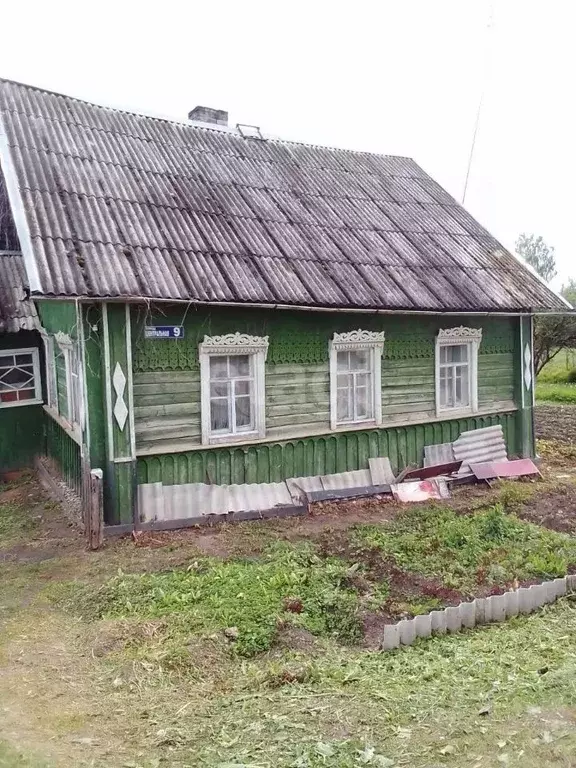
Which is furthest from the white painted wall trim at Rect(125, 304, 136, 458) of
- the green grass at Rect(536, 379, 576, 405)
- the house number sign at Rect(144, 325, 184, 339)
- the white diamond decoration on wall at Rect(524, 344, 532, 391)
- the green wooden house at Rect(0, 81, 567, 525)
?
the green grass at Rect(536, 379, 576, 405)

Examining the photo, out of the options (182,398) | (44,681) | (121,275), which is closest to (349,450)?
(182,398)

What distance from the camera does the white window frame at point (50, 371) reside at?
9.59 meters

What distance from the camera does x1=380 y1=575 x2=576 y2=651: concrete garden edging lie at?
194 inches

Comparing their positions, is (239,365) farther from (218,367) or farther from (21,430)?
(21,430)

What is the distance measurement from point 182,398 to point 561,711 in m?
5.40

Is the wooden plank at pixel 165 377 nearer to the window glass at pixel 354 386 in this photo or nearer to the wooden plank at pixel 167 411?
the wooden plank at pixel 167 411

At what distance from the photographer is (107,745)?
3.65 meters

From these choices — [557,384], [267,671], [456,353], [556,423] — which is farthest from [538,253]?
[267,671]

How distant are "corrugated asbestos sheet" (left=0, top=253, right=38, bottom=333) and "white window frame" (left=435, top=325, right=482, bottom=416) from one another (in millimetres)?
6331

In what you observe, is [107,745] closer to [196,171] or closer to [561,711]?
[561,711]

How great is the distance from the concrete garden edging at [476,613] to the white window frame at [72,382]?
4.43m

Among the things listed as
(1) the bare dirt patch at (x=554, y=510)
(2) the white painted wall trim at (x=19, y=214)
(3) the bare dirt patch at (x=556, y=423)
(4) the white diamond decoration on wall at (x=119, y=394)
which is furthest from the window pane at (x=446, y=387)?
(2) the white painted wall trim at (x=19, y=214)

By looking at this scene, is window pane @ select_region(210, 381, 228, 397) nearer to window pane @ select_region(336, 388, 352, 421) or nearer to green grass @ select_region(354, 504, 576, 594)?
window pane @ select_region(336, 388, 352, 421)

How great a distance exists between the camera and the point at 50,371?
997 cm
